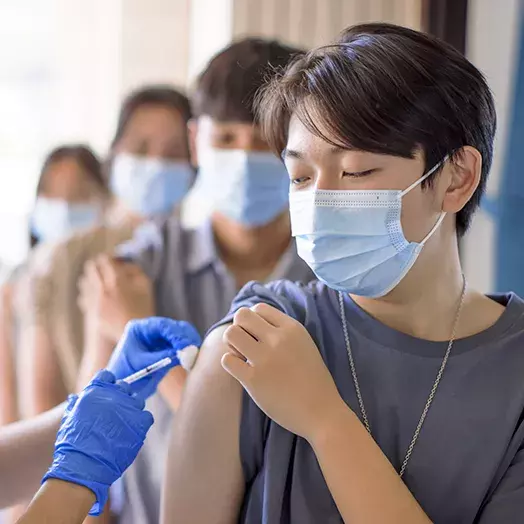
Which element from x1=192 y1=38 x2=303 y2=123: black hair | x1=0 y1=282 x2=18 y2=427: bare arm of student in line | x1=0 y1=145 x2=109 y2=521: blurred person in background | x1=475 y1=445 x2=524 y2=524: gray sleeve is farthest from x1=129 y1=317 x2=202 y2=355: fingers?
x1=0 y1=145 x2=109 y2=521: blurred person in background

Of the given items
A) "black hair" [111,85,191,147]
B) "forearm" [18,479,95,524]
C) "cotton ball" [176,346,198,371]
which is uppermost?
"black hair" [111,85,191,147]

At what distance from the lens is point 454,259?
46.0 inches

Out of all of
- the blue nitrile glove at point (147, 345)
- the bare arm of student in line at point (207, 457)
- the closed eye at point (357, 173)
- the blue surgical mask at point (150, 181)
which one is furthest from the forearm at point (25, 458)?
the blue surgical mask at point (150, 181)

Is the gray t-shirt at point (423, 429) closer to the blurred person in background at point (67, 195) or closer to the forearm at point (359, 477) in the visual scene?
the forearm at point (359, 477)

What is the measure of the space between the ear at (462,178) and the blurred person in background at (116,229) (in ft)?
4.01

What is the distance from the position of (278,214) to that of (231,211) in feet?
0.39

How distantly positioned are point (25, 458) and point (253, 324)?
419mm

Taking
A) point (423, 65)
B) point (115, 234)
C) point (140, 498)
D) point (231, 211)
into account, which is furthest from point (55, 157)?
point (423, 65)

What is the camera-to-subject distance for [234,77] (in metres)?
1.62

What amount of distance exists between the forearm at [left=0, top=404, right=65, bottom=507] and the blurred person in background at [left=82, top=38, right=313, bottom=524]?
421 millimetres

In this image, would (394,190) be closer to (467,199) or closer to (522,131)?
(467,199)

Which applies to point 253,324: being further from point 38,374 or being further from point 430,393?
point 38,374

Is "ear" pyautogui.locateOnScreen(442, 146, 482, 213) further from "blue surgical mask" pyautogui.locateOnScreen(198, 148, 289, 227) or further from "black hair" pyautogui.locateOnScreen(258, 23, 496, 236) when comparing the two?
"blue surgical mask" pyautogui.locateOnScreen(198, 148, 289, 227)

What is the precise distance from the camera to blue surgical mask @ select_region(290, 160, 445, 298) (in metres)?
1.04
